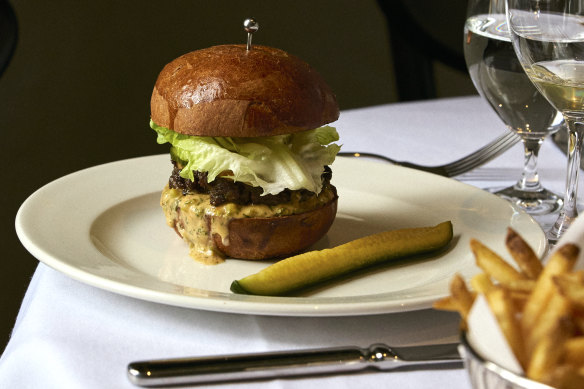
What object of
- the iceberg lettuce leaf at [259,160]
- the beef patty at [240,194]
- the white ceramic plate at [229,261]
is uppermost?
the iceberg lettuce leaf at [259,160]

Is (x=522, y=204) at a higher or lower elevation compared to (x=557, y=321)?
lower

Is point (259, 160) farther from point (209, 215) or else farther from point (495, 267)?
point (495, 267)

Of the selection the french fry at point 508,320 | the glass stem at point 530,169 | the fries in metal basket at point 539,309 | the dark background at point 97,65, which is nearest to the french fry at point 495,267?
the fries in metal basket at point 539,309

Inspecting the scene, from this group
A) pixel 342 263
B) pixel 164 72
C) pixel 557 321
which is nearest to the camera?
pixel 557 321

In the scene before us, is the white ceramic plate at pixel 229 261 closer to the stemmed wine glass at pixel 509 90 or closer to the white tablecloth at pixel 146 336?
the white tablecloth at pixel 146 336

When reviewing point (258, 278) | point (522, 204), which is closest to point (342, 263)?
point (258, 278)

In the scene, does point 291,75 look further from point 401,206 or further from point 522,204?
point 522,204
